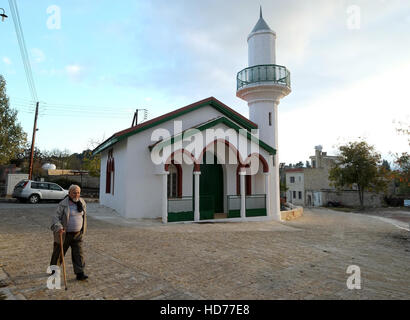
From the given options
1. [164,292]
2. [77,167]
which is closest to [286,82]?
[164,292]

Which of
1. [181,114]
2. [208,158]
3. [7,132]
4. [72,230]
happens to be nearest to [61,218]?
[72,230]

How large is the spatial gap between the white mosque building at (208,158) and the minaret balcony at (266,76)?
0.06 meters

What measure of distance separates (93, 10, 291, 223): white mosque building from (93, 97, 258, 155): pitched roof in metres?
0.04

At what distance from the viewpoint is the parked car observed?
56.6ft

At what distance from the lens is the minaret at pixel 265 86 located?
15.2 m

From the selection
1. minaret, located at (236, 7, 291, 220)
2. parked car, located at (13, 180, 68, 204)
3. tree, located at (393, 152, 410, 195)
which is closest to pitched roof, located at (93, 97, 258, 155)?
minaret, located at (236, 7, 291, 220)

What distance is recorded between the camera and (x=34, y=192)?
17.4 metres

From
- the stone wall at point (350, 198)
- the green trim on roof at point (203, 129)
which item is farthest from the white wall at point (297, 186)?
the green trim on roof at point (203, 129)

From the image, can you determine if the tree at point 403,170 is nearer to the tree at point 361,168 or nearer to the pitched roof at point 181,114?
the pitched roof at point 181,114

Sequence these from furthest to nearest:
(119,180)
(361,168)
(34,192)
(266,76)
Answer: (361,168), (34,192), (266,76), (119,180)

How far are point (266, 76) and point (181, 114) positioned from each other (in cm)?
557

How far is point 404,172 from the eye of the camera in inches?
435

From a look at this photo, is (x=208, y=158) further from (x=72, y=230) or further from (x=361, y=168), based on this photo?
(x=361, y=168)
